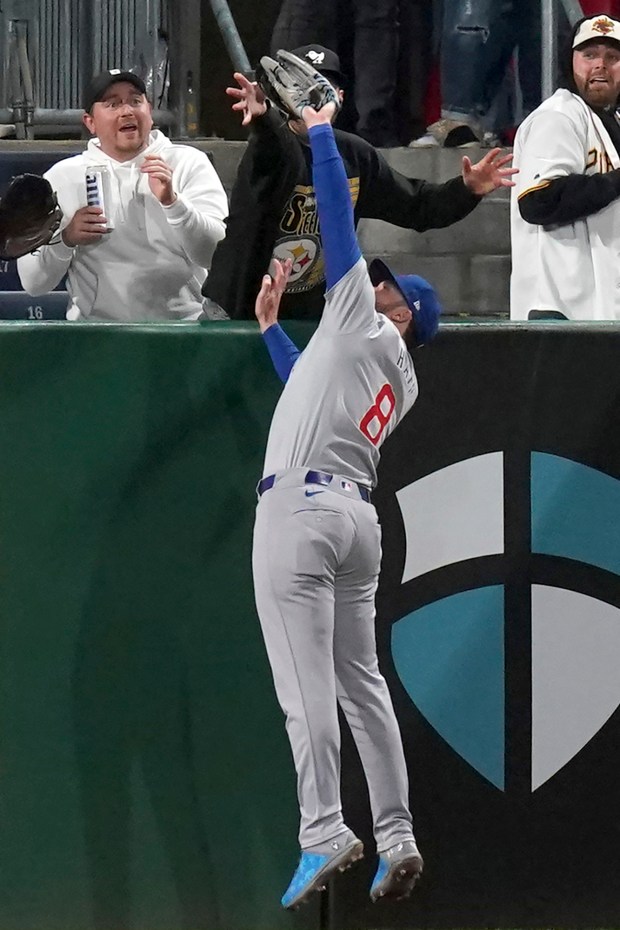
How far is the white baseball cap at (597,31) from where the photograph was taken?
6.07 m

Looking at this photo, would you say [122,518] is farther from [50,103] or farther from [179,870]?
[50,103]

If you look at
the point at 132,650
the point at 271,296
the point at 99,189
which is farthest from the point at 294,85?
the point at 132,650

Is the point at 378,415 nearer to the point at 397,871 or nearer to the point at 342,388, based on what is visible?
the point at 342,388

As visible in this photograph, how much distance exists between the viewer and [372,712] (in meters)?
4.83

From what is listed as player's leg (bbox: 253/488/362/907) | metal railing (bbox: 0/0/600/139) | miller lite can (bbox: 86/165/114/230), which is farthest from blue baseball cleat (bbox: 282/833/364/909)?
metal railing (bbox: 0/0/600/139)

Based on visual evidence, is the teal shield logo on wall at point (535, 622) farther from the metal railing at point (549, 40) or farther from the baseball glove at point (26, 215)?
the metal railing at point (549, 40)

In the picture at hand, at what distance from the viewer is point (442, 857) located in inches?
201

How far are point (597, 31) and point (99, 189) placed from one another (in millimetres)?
1712

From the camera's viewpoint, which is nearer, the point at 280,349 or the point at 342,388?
the point at 342,388

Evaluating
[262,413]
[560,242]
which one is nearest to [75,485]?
[262,413]

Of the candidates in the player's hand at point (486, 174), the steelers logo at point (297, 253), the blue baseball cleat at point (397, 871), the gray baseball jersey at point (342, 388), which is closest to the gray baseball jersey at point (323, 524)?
the gray baseball jersey at point (342, 388)

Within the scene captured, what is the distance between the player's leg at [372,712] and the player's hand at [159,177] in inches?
46.7

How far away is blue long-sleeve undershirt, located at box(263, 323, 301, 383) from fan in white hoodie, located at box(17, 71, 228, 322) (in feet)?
2.40

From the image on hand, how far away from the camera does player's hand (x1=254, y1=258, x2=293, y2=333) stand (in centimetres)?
479
